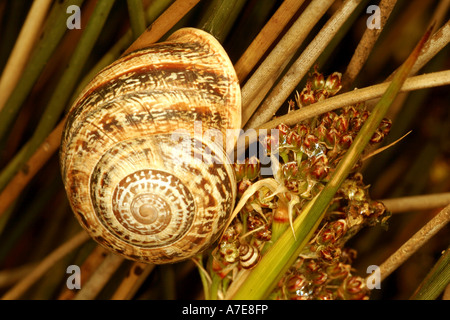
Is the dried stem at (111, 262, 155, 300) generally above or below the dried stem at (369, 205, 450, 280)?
above

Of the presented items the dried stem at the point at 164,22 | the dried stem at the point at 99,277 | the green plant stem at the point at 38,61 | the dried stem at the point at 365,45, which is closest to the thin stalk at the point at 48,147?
the dried stem at the point at 164,22

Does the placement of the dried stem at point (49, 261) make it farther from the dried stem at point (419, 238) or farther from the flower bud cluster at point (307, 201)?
the dried stem at point (419, 238)

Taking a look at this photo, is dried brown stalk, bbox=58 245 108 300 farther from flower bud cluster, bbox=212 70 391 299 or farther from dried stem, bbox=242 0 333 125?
dried stem, bbox=242 0 333 125

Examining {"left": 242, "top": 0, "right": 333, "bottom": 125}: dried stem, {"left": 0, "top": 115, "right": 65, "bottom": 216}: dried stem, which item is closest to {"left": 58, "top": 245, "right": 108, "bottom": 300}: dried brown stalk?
{"left": 0, "top": 115, "right": 65, "bottom": 216}: dried stem

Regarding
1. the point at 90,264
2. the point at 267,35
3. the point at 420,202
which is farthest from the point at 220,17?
the point at 90,264

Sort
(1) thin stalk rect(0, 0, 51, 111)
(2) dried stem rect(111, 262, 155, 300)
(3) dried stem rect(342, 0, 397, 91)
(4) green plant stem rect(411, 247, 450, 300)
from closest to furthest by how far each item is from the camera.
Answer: (4) green plant stem rect(411, 247, 450, 300) < (3) dried stem rect(342, 0, 397, 91) < (1) thin stalk rect(0, 0, 51, 111) < (2) dried stem rect(111, 262, 155, 300)

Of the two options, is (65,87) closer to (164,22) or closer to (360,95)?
(164,22)
